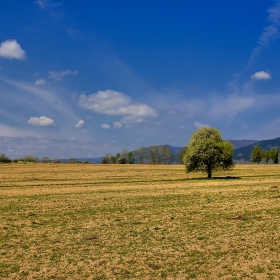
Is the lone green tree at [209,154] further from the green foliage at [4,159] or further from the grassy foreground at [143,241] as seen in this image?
the green foliage at [4,159]

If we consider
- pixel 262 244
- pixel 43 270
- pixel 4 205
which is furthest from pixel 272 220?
pixel 4 205

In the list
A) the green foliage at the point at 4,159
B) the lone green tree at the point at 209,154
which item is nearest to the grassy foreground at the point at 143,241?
the lone green tree at the point at 209,154

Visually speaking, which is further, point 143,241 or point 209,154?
point 209,154

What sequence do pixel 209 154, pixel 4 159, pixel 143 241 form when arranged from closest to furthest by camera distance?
pixel 143 241
pixel 209 154
pixel 4 159

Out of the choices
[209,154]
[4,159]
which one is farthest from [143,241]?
[4,159]

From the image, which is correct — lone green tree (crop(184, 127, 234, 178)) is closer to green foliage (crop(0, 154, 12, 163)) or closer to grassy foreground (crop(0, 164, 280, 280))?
grassy foreground (crop(0, 164, 280, 280))

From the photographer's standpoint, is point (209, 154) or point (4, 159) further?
point (4, 159)

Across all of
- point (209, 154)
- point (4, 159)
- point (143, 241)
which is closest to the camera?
point (143, 241)

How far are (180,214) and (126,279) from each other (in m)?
12.3

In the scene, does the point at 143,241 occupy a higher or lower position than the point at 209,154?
lower

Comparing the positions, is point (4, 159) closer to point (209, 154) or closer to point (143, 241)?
point (209, 154)

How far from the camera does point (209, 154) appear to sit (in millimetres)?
63281

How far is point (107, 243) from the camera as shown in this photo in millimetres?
15508

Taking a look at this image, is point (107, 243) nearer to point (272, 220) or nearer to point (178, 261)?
point (178, 261)
